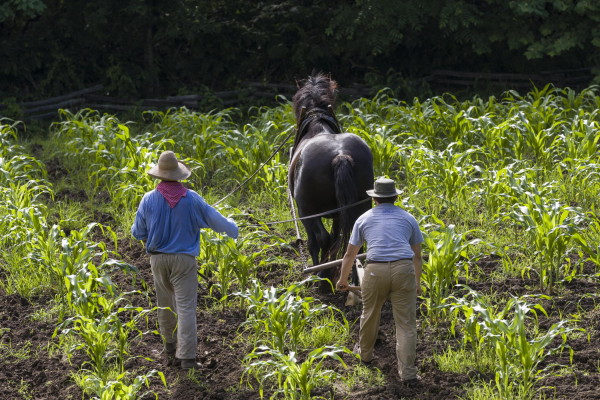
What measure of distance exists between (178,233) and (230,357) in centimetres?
104

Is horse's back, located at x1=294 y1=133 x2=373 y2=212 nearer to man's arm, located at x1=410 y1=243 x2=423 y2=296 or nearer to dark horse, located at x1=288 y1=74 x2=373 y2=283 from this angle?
dark horse, located at x1=288 y1=74 x2=373 y2=283

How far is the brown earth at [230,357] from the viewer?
5.98 m

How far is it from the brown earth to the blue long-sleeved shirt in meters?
0.63

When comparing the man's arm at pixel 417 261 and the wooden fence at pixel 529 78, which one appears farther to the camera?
the wooden fence at pixel 529 78

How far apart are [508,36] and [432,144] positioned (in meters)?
4.42

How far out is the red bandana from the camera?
6.37 m

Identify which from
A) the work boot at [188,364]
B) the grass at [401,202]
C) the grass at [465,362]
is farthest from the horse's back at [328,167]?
the work boot at [188,364]

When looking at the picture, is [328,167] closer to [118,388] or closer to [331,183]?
[331,183]

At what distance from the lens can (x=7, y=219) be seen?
8547 mm

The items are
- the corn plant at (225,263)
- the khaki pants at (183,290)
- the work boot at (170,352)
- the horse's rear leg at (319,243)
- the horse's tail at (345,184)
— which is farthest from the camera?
the horse's rear leg at (319,243)

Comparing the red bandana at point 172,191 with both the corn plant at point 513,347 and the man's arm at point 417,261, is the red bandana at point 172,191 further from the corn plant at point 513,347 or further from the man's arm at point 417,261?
the corn plant at point 513,347

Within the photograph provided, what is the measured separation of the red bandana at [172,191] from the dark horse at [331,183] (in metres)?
1.37

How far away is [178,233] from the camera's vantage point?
251 inches

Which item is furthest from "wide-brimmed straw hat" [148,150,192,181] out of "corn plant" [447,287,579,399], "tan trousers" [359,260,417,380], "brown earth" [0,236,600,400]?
"corn plant" [447,287,579,399]
